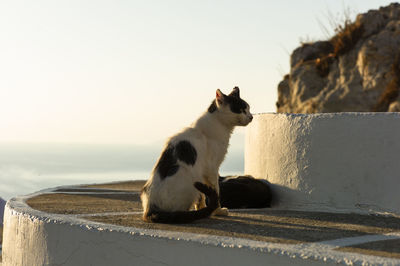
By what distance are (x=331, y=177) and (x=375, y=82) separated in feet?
35.7

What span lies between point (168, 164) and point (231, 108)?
3.54 feet

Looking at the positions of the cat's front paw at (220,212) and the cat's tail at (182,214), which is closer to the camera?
the cat's tail at (182,214)

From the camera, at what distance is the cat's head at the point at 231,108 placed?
656 cm

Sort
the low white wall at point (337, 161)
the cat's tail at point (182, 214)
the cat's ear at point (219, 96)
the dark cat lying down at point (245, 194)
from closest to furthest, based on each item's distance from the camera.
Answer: the cat's tail at point (182, 214) → the cat's ear at point (219, 96) → the low white wall at point (337, 161) → the dark cat lying down at point (245, 194)

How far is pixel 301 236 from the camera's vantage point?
5344 millimetres

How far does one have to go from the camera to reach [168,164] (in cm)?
601

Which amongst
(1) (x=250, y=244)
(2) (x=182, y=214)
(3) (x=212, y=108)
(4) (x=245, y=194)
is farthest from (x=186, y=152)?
(4) (x=245, y=194)

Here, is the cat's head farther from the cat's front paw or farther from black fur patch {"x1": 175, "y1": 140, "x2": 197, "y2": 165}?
the cat's front paw

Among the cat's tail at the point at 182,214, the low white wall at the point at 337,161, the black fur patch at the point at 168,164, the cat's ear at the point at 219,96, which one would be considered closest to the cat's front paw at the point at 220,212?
the cat's tail at the point at 182,214

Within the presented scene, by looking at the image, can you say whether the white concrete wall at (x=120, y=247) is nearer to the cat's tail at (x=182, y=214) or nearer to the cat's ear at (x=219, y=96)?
the cat's tail at (x=182, y=214)

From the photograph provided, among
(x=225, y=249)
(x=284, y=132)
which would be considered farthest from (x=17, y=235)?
(x=284, y=132)

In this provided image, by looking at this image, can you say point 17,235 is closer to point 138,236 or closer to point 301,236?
point 138,236

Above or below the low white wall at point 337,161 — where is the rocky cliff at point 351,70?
above

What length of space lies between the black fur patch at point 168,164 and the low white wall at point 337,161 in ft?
7.86
